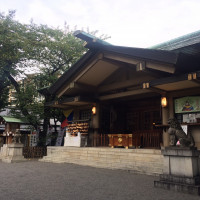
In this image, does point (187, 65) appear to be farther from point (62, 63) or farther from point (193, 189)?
point (62, 63)

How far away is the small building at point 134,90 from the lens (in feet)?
31.1

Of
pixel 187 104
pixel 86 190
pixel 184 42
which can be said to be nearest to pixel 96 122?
pixel 187 104

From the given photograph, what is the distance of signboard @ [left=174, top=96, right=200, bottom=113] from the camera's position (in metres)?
10.1

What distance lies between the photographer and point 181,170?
5875 mm

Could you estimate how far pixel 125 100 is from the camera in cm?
1460

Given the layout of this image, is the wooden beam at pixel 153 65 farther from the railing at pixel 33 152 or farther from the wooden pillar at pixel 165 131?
the railing at pixel 33 152

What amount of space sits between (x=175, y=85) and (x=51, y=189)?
7311 mm

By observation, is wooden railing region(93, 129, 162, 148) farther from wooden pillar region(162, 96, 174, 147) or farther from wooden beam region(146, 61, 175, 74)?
wooden beam region(146, 61, 175, 74)

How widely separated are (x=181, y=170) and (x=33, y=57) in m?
14.9

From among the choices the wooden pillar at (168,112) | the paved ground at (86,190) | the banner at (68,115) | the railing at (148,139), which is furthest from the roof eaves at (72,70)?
the paved ground at (86,190)

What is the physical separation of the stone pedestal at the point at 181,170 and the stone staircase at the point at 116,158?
76.7 inches

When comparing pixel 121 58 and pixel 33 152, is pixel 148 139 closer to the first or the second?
pixel 121 58

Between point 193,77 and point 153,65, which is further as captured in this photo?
point 153,65

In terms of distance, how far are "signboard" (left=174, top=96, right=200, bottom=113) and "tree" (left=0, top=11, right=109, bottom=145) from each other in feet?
32.9
